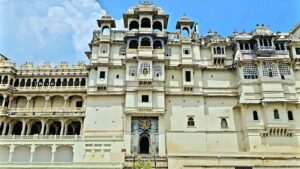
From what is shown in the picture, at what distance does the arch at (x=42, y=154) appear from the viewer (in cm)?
3659

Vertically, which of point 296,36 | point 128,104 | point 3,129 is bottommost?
point 3,129

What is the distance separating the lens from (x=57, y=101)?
42.8 m

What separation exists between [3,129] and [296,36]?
43.3m

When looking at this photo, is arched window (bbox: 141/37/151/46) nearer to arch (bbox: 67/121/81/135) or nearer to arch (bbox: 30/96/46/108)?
arch (bbox: 67/121/81/135)

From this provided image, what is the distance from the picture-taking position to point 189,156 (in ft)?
107

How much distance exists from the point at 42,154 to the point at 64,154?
2.54 metres

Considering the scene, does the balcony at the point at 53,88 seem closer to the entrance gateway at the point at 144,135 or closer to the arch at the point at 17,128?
the arch at the point at 17,128

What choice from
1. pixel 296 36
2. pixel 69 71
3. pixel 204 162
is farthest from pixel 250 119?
pixel 69 71

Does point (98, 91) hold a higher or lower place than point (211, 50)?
lower

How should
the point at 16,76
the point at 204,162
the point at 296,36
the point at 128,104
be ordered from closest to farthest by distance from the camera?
the point at 204,162 → the point at 128,104 → the point at 16,76 → the point at 296,36

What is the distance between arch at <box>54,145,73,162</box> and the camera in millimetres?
Answer: 36750

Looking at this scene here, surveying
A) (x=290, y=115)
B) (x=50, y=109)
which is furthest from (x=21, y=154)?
(x=290, y=115)

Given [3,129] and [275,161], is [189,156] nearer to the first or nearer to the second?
[275,161]

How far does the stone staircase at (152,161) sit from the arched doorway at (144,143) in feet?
11.9
